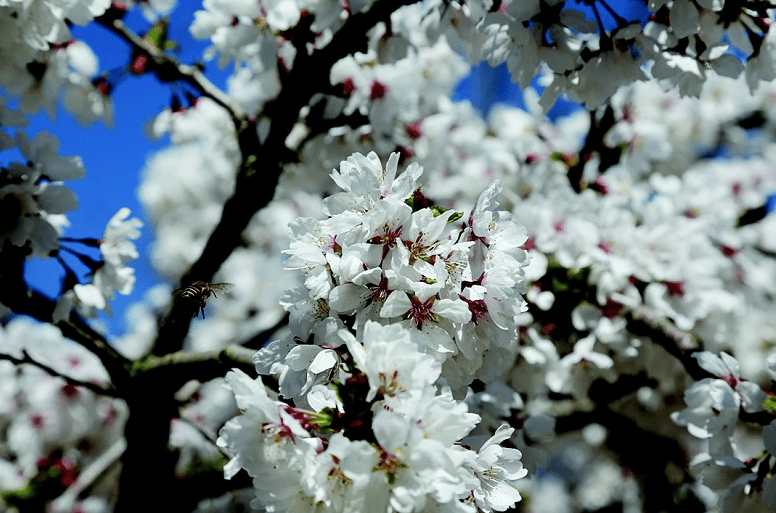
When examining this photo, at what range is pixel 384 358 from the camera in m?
1.06

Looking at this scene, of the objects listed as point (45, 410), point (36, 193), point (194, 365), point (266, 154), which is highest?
point (36, 193)

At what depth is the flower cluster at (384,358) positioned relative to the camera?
3.31 feet

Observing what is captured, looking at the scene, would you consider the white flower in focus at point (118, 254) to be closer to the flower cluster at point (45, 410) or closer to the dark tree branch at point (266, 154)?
the dark tree branch at point (266, 154)

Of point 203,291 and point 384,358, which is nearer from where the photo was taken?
point 384,358

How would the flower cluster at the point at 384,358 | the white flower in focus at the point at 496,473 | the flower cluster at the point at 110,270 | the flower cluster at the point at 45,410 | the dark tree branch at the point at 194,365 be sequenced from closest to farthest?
1. the flower cluster at the point at 384,358
2. the white flower in focus at the point at 496,473
3. the dark tree branch at the point at 194,365
4. the flower cluster at the point at 110,270
5. the flower cluster at the point at 45,410

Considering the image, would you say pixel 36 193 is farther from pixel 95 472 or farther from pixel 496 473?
pixel 95 472

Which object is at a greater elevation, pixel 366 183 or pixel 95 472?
pixel 366 183

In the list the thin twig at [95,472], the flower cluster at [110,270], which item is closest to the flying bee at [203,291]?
the flower cluster at [110,270]

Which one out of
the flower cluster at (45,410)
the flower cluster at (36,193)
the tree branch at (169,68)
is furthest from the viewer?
the flower cluster at (45,410)

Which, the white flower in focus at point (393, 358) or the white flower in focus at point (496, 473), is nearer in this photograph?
the white flower in focus at point (393, 358)

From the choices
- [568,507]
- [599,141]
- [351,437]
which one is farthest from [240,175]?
[568,507]

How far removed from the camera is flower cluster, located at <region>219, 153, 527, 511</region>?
101 cm

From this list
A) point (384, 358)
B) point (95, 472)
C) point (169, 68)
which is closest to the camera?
point (384, 358)

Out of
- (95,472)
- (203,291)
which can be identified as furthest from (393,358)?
(95,472)
